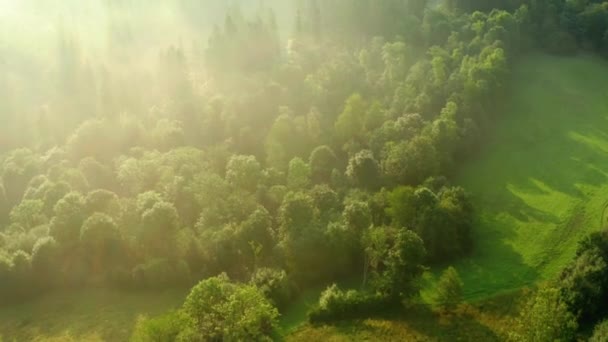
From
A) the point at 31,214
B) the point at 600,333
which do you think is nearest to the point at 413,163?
the point at 600,333

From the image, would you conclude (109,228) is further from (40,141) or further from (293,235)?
(40,141)

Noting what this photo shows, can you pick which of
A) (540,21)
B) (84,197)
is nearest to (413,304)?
(84,197)

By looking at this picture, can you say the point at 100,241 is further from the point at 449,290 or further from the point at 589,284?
the point at 589,284

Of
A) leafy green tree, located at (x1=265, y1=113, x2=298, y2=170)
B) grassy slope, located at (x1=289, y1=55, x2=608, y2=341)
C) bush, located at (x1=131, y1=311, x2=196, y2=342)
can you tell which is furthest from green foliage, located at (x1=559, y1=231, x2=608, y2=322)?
leafy green tree, located at (x1=265, y1=113, x2=298, y2=170)

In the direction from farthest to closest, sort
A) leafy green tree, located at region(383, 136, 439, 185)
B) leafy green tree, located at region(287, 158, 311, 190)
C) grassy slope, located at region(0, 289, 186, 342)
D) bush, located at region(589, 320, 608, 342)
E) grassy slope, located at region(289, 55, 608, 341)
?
leafy green tree, located at region(383, 136, 439, 185)
leafy green tree, located at region(287, 158, 311, 190)
grassy slope, located at region(0, 289, 186, 342)
grassy slope, located at region(289, 55, 608, 341)
bush, located at region(589, 320, 608, 342)

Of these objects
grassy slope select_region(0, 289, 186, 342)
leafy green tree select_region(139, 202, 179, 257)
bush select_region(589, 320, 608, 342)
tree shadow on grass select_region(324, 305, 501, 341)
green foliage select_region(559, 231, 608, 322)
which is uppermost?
leafy green tree select_region(139, 202, 179, 257)

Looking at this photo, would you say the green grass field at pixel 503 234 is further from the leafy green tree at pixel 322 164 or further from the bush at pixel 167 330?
the leafy green tree at pixel 322 164

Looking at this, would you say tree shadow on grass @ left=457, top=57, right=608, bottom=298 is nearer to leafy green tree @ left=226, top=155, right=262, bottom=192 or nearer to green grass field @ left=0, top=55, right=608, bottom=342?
green grass field @ left=0, top=55, right=608, bottom=342

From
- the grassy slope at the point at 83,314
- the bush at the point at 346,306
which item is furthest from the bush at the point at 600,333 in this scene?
the grassy slope at the point at 83,314
